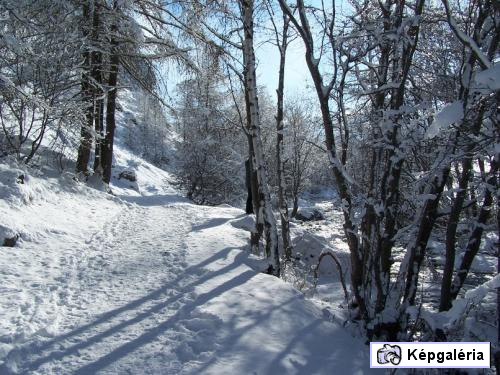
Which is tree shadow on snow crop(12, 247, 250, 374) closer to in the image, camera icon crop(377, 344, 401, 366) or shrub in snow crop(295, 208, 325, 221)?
camera icon crop(377, 344, 401, 366)

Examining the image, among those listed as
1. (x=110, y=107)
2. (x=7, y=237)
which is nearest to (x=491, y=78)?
(x=7, y=237)

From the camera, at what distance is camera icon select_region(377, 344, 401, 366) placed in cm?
390

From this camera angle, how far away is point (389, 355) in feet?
12.9

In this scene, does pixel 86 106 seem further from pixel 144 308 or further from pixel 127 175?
pixel 127 175

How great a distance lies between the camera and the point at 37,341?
137 inches

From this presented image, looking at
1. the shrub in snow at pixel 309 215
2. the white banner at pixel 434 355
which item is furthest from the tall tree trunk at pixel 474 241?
the shrub in snow at pixel 309 215

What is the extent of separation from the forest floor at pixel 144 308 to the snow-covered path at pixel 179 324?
1cm

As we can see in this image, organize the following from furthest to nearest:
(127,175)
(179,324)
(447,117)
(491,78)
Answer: (127,175), (179,324), (447,117), (491,78)

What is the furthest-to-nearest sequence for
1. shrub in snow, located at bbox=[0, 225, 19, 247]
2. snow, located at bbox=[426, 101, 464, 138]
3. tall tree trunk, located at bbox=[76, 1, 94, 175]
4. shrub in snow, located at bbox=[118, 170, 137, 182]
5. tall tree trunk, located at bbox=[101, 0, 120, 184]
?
shrub in snow, located at bbox=[118, 170, 137, 182], tall tree trunk, located at bbox=[101, 0, 120, 184], tall tree trunk, located at bbox=[76, 1, 94, 175], shrub in snow, located at bbox=[0, 225, 19, 247], snow, located at bbox=[426, 101, 464, 138]

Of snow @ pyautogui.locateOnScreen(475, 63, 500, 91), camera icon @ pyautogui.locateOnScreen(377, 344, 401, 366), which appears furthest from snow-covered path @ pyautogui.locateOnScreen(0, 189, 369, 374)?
snow @ pyautogui.locateOnScreen(475, 63, 500, 91)

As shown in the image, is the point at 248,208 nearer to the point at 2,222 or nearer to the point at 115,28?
the point at 115,28

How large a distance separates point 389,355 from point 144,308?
240 cm

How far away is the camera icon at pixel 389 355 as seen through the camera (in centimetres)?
390

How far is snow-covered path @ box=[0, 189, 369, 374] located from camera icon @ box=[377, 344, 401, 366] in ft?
0.50
